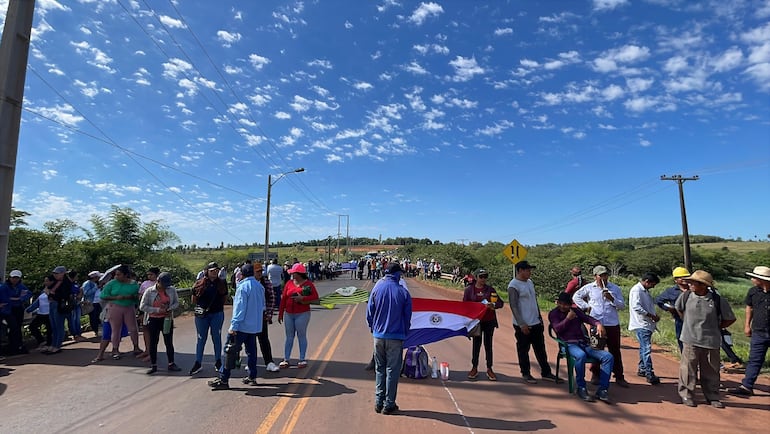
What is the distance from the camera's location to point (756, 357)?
6.37 metres

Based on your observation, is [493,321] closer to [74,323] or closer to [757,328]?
[757,328]

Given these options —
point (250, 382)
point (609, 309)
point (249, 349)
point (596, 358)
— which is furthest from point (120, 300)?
point (609, 309)

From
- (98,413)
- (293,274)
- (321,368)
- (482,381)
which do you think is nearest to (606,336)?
(482,381)

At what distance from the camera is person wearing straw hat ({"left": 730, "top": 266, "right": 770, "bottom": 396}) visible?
6328 mm

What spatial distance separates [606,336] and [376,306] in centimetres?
391

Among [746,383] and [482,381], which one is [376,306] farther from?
[746,383]

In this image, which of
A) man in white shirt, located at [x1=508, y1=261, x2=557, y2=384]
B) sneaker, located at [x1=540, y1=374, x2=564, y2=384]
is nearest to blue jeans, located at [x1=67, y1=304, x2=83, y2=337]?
man in white shirt, located at [x1=508, y1=261, x2=557, y2=384]

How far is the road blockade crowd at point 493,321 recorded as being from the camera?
5.80 metres

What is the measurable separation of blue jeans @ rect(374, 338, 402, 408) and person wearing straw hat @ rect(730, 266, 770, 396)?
5.21 m

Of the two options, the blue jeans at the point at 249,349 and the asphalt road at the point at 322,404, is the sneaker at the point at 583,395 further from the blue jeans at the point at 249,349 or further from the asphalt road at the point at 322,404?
the blue jeans at the point at 249,349

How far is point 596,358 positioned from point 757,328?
2.65 metres

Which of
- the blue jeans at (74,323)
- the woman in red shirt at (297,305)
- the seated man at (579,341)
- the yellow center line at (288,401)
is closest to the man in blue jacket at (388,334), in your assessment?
the yellow center line at (288,401)

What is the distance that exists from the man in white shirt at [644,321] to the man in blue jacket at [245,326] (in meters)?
6.08

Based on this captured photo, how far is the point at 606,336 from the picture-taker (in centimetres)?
685
